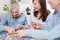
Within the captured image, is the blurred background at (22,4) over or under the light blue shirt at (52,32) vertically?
over

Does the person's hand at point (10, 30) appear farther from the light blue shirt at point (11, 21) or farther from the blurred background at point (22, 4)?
the blurred background at point (22, 4)

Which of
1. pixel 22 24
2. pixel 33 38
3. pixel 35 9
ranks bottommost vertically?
pixel 33 38

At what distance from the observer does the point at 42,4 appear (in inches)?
45.9

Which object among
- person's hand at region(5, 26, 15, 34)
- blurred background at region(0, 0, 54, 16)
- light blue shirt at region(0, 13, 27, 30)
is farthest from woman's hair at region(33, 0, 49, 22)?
person's hand at region(5, 26, 15, 34)

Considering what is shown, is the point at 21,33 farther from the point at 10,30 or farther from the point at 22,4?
the point at 22,4

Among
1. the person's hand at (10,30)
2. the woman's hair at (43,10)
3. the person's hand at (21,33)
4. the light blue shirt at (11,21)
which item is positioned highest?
the woman's hair at (43,10)

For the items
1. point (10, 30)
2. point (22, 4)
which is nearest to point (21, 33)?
point (10, 30)

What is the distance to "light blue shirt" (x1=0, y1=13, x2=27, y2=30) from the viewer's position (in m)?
1.20

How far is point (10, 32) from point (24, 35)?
124 millimetres

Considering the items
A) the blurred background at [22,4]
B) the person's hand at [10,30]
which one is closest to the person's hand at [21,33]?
the person's hand at [10,30]

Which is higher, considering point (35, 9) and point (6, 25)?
point (35, 9)

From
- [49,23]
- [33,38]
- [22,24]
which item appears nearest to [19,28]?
[22,24]

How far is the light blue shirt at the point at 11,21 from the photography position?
3.94ft

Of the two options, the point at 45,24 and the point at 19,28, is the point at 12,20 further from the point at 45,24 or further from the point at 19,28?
the point at 45,24
